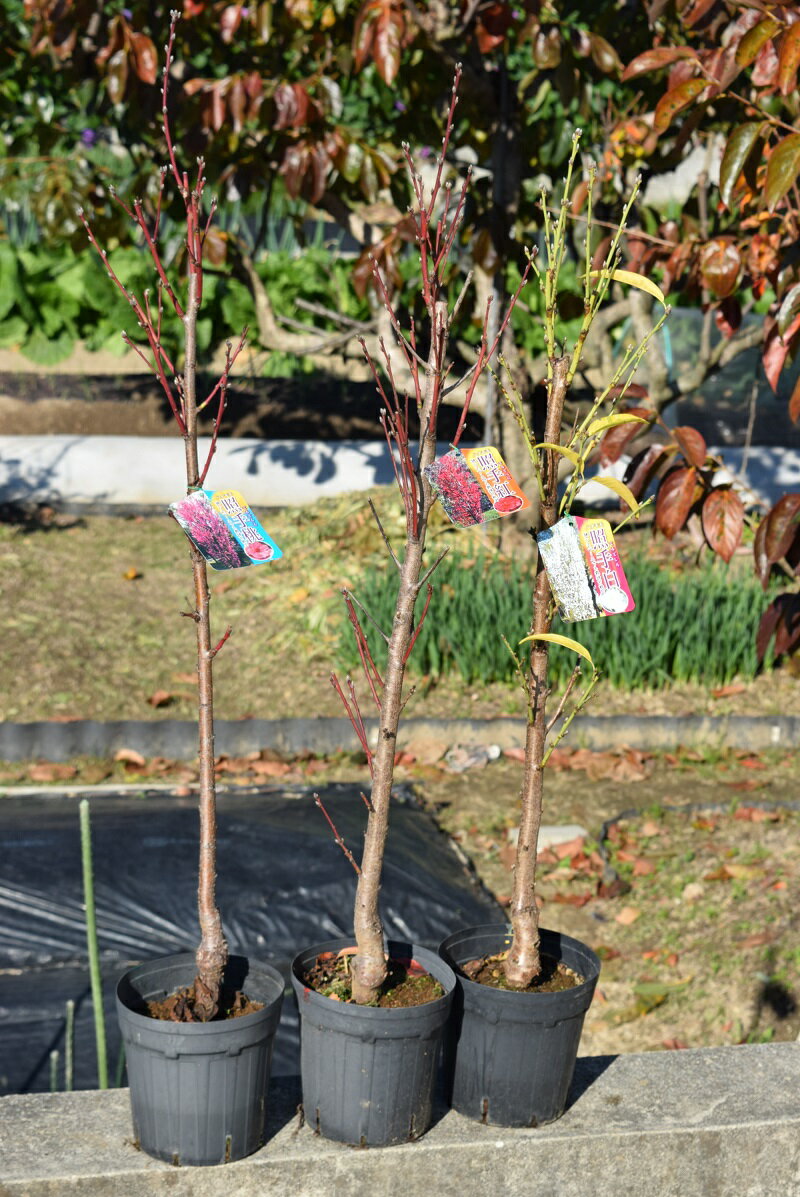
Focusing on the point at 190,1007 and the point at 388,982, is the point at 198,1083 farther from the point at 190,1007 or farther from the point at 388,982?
the point at 388,982

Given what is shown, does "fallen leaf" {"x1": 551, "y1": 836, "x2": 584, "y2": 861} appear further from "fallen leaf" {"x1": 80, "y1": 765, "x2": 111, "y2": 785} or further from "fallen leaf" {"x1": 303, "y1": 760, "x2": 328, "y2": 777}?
"fallen leaf" {"x1": 80, "y1": 765, "x2": 111, "y2": 785}

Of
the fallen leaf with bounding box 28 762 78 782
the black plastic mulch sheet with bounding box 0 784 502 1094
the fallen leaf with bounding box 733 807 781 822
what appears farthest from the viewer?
the fallen leaf with bounding box 28 762 78 782

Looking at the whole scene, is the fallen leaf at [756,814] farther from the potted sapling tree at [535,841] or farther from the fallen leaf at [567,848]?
the potted sapling tree at [535,841]

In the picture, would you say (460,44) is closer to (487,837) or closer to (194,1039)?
(487,837)

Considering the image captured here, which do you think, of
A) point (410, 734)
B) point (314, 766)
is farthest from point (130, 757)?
point (410, 734)

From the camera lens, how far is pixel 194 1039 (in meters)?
1.89

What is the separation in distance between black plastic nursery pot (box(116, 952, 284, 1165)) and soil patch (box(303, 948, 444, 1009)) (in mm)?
139

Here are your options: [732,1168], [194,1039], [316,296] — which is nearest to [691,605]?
[732,1168]

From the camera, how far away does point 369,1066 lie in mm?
1937

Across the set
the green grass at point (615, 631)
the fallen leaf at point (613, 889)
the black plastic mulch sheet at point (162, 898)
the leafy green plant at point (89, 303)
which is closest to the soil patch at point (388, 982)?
the black plastic mulch sheet at point (162, 898)

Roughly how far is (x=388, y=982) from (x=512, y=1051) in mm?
240

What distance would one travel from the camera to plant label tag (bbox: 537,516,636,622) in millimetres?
1910

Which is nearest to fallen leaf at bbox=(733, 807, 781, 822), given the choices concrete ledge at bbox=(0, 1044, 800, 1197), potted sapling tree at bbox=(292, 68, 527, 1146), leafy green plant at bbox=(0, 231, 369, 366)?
concrete ledge at bbox=(0, 1044, 800, 1197)

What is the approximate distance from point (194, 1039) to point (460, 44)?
500 cm
